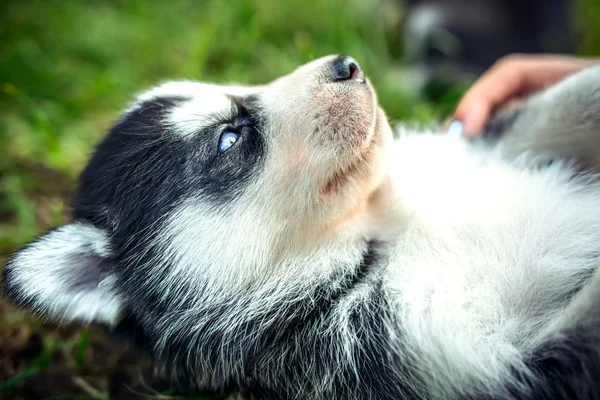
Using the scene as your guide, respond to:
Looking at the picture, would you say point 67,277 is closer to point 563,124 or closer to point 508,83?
point 563,124

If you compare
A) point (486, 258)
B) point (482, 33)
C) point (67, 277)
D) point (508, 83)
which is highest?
point (482, 33)

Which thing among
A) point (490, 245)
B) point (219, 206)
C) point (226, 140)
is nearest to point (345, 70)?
point (226, 140)

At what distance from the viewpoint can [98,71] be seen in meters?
4.69

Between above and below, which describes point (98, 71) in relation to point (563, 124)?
below

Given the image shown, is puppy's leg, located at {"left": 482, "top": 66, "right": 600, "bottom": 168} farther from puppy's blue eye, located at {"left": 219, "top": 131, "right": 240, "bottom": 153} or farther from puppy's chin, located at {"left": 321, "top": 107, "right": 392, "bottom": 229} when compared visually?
puppy's blue eye, located at {"left": 219, "top": 131, "right": 240, "bottom": 153}

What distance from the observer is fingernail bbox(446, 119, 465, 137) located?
8.89ft

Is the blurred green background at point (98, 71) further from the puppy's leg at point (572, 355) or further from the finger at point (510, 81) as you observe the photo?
the puppy's leg at point (572, 355)

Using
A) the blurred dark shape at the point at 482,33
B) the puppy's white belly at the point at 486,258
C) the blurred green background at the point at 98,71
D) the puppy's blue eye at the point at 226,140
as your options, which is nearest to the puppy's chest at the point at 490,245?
the puppy's white belly at the point at 486,258

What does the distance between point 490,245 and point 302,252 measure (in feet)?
2.48

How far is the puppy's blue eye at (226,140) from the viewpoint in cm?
209

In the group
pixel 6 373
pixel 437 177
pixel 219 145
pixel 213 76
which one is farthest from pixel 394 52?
pixel 6 373

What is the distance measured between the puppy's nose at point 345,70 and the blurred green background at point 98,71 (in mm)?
1354


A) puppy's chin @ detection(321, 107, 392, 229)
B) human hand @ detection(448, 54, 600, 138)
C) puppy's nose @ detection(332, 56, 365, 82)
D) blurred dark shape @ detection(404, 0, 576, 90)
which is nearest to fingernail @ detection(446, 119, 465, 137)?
human hand @ detection(448, 54, 600, 138)

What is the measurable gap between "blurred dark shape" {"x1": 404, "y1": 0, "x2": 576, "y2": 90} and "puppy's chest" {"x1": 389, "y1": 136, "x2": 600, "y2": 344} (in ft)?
8.00
